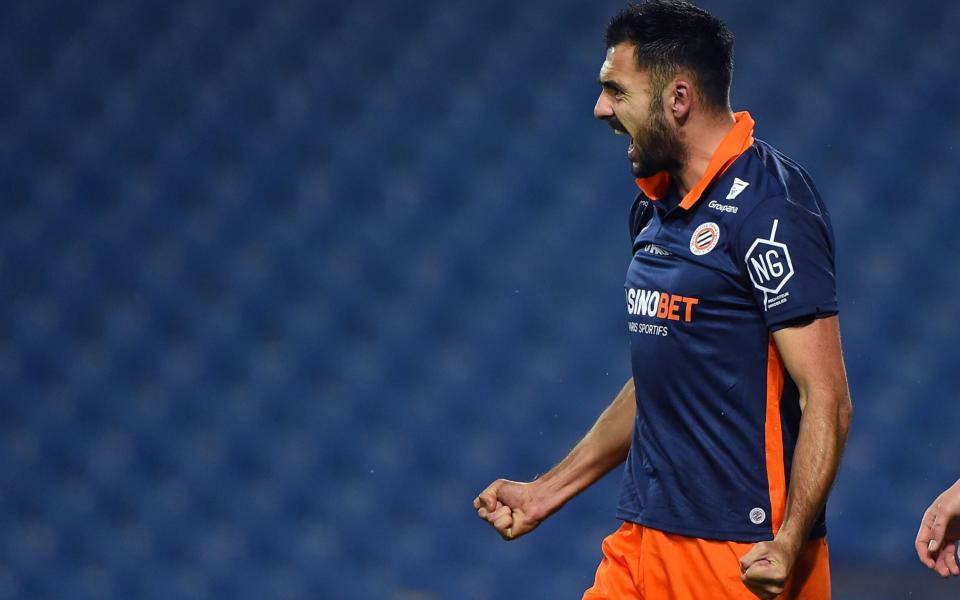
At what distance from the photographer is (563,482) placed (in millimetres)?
2455

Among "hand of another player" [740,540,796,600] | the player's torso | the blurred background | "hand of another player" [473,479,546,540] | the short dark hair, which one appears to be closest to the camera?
"hand of another player" [740,540,796,600]

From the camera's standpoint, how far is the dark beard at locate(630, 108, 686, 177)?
2209mm

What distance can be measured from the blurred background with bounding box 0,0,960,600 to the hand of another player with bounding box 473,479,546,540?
1806 millimetres

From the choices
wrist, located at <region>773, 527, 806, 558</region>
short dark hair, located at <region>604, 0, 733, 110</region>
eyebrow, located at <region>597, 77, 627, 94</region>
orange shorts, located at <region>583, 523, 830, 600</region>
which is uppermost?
short dark hair, located at <region>604, 0, 733, 110</region>

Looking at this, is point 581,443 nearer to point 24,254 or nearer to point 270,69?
point 270,69

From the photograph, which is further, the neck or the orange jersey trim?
the neck

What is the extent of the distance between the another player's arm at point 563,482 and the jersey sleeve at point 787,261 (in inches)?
19.5

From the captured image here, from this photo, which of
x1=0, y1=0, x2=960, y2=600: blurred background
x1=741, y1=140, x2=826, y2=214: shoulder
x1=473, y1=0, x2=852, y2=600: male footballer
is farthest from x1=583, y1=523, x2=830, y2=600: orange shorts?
x1=0, y1=0, x2=960, y2=600: blurred background

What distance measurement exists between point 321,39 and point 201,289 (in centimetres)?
92

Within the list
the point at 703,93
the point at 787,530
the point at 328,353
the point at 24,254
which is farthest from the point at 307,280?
the point at 787,530

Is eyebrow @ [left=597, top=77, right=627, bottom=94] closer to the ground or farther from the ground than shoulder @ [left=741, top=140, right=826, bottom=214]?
farther from the ground

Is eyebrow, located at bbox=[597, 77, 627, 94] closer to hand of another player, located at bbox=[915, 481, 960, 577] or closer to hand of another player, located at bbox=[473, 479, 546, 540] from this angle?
hand of another player, located at bbox=[473, 479, 546, 540]

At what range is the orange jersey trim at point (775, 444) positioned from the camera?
207 centimetres

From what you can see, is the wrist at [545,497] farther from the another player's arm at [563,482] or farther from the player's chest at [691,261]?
the player's chest at [691,261]
